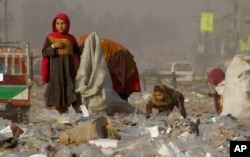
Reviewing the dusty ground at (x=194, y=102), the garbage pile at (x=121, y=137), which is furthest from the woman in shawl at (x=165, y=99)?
the dusty ground at (x=194, y=102)

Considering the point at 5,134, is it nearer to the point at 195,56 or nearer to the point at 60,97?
the point at 60,97

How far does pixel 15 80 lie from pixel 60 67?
314 cm

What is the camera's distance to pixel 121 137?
5.86 metres

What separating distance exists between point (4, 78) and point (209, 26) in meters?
31.5

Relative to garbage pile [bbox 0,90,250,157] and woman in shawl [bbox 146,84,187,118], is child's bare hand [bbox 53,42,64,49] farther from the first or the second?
woman in shawl [bbox 146,84,187,118]

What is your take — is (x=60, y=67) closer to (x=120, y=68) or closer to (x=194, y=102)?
(x=120, y=68)

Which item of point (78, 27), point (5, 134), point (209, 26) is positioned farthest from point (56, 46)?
point (78, 27)

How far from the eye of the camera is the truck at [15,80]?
999 centimetres

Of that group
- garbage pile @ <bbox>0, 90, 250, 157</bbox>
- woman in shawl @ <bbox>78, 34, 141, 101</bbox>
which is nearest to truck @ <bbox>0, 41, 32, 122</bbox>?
woman in shawl @ <bbox>78, 34, 141, 101</bbox>

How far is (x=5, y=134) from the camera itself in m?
5.95

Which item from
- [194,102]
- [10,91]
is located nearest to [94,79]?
[10,91]

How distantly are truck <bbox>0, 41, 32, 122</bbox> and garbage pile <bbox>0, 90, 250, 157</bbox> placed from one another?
3.31 metres

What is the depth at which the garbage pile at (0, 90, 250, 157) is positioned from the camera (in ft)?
17.1

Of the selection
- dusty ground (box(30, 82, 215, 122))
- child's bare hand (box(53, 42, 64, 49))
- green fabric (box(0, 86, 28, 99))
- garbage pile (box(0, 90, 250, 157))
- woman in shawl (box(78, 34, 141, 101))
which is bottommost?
dusty ground (box(30, 82, 215, 122))
